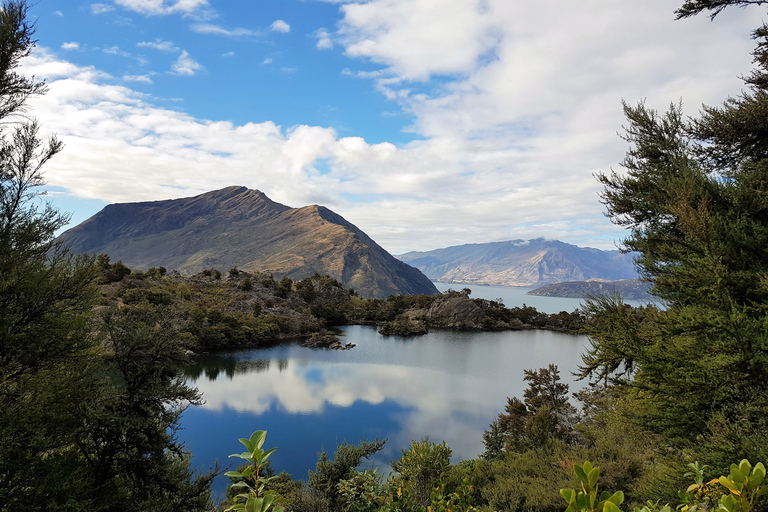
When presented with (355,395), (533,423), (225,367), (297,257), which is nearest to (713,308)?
(533,423)

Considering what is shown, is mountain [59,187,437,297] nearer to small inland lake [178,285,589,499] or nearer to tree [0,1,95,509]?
small inland lake [178,285,589,499]

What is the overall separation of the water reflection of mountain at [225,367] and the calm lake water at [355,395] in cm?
9

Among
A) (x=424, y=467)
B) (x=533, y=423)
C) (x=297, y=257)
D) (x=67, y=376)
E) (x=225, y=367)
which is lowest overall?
(x=225, y=367)

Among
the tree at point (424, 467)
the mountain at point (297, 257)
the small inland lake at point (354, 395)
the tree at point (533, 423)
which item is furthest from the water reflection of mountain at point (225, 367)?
the mountain at point (297, 257)

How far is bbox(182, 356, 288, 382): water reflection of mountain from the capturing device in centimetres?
3072

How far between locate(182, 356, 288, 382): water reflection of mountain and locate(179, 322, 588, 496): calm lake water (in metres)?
0.09

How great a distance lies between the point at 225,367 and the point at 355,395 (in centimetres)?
1394

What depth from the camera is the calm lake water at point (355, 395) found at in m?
19.5

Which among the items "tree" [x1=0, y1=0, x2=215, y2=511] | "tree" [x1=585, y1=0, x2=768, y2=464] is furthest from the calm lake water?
"tree" [x1=585, y1=0, x2=768, y2=464]

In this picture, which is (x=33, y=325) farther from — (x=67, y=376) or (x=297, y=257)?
(x=297, y=257)

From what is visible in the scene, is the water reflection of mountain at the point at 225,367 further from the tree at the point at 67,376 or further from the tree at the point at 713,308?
the tree at the point at 713,308

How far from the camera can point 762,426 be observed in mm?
5746

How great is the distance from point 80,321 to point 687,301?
1470 centimetres

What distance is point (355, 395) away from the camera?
88.2 ft
